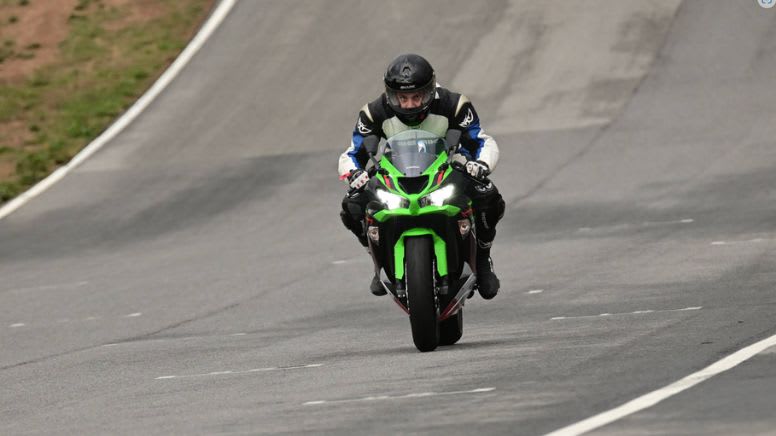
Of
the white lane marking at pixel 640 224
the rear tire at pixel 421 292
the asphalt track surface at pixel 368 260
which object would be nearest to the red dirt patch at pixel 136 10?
the asphalt track surface at pixel 368 260

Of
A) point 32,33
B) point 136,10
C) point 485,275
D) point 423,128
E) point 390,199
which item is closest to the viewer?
point 390,199

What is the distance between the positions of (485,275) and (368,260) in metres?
7.10

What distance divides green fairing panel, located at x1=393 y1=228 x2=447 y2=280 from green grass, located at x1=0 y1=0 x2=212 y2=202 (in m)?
16.5

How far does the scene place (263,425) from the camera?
354 inches

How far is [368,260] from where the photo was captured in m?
19.9

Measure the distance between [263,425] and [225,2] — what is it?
96.8ft

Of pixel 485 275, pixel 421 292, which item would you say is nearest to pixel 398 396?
pixel 421 292

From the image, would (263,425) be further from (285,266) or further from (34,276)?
(34,276)

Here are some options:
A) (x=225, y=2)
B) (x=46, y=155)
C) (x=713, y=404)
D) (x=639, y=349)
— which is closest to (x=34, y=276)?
(x=46, y=155)

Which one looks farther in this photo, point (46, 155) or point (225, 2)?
point (225, 2)

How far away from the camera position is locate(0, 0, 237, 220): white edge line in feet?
89.9

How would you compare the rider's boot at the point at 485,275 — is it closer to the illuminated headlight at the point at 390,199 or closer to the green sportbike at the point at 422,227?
the green sportbike at the point at 422,227

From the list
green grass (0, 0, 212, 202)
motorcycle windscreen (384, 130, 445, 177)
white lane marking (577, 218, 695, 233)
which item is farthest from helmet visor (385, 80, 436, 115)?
green grass (0, 0, 212, 202)

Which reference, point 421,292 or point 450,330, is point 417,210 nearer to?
point 421,292
